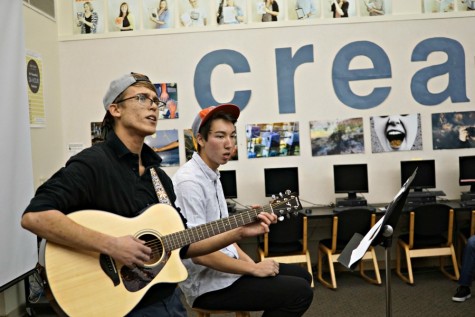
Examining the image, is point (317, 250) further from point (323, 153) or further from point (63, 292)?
point (63, 292)

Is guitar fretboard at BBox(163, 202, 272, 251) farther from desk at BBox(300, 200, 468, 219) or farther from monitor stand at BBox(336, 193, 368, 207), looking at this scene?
monitor stand at BBox(336, 193, 368, 207)

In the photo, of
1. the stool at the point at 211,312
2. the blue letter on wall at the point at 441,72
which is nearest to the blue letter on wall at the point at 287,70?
the blue letter on wall at the point at 441,72

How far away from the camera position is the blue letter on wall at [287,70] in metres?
6.12

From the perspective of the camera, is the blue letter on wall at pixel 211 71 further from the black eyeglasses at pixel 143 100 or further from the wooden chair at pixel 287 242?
the black eyeglasses at pixel 143 100

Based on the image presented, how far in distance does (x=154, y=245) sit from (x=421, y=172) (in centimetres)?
446

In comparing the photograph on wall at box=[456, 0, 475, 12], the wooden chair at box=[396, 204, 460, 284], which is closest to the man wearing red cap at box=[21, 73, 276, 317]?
the wooden chair at box=[396, 204, 460, 284]

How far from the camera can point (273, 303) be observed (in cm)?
258

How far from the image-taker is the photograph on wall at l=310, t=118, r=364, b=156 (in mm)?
6141

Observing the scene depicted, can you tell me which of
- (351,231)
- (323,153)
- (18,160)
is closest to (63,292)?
(18,160)

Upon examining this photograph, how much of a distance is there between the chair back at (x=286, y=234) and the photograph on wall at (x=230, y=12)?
8.13 feet

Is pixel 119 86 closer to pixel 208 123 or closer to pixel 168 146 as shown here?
pixel 208 123

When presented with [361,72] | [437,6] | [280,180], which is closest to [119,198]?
[280,180]

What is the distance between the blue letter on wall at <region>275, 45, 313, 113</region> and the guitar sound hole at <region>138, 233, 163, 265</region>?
416 cm

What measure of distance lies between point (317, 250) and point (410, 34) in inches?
110
